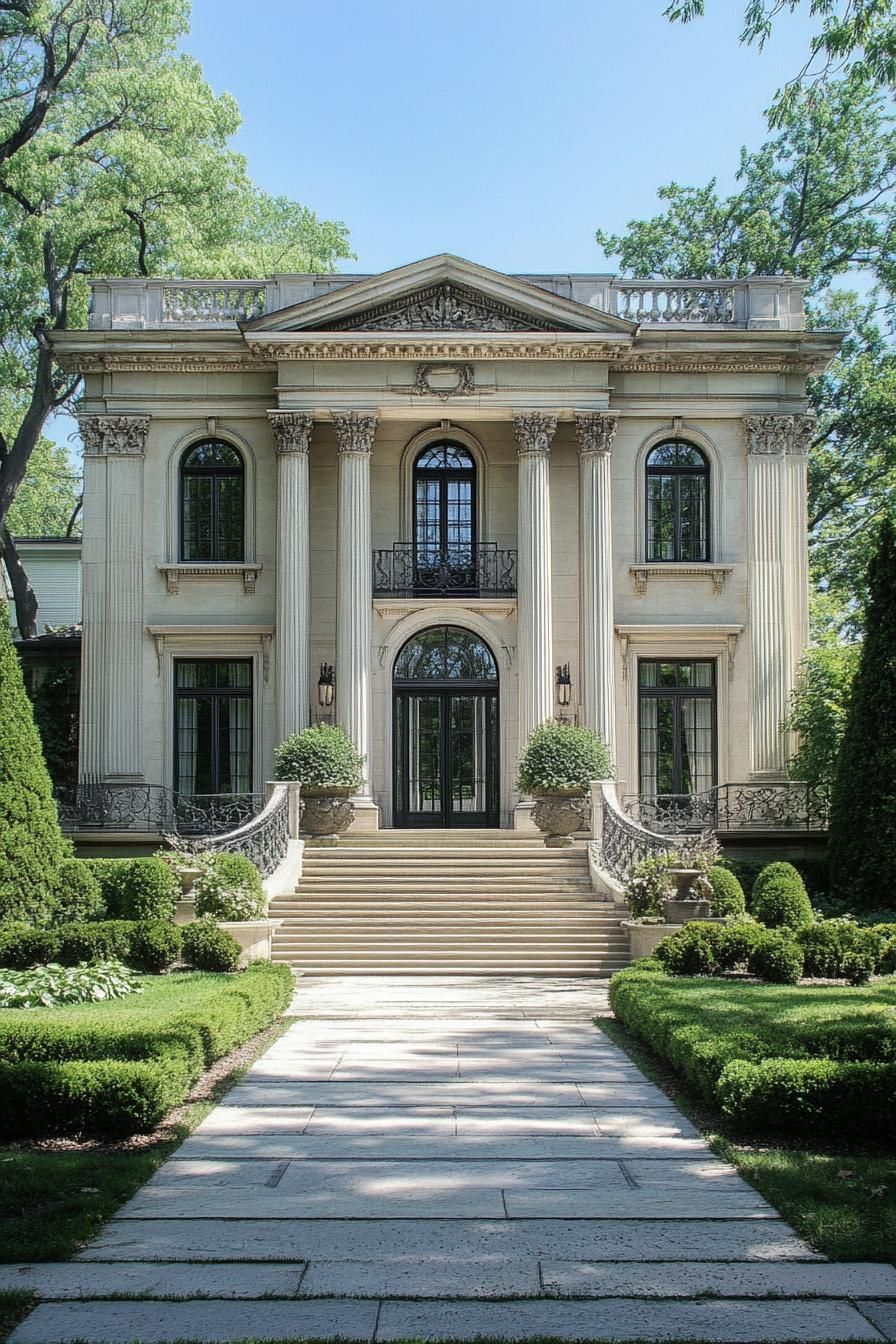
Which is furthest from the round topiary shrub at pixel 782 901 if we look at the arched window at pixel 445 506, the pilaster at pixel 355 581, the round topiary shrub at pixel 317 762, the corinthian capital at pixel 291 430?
the corinthian capital at pixel 291 430

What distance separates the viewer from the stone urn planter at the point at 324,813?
2264 cm

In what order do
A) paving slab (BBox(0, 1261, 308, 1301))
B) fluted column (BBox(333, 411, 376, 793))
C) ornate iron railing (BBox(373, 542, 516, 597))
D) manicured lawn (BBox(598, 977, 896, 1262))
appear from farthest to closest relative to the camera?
ornate iron railing (BBox(373, 542, 516, 597)) → fluted column (BBox(333, 411, 376, 793)) → manicured lawn (BBox(598, 977, 896, 1262)) → paving slab (BBox(0, 1261, 308, 1301))

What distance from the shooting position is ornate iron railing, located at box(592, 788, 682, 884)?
19.7 m

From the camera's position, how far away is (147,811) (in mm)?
25219

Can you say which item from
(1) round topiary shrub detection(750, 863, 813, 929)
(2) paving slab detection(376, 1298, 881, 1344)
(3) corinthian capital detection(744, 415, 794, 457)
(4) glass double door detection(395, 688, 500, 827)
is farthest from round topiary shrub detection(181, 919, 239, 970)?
(3) corinthian capital detection(744, 415, 794, 457)

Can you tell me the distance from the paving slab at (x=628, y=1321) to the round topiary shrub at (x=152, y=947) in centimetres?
1007

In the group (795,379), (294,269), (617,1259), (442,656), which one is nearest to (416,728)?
(442,656)

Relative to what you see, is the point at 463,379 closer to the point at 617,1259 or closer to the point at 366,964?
the point at 366,964

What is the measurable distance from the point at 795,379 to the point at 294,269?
49.1 ft

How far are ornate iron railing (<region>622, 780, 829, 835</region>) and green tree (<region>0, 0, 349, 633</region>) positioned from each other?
54.5 feet

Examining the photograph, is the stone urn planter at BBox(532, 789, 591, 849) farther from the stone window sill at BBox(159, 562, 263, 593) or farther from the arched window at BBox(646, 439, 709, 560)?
the stone window sill at BBox(159, 562, 263, 593)

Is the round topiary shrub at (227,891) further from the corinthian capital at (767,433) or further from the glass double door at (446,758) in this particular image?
the corinthian capital at (767,433)

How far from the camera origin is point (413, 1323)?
18.1 ft

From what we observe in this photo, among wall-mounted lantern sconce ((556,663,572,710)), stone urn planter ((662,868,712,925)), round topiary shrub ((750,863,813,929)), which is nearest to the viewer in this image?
round topiary shrub ((750,863,813,929))
